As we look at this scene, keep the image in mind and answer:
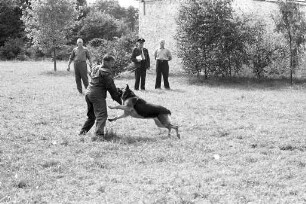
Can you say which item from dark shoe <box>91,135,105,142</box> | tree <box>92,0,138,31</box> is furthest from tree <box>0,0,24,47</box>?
dark shoe <box>91,135,105,142</box>

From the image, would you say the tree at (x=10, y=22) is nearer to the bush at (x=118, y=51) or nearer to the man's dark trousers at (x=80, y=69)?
the bush at (x=118, y=51)

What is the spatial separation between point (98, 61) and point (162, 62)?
18.8 ft

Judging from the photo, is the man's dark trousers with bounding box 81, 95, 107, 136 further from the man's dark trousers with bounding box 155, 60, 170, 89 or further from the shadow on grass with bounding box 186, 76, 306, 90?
the shadow on grass with bounding box 186, 76, 306, 90

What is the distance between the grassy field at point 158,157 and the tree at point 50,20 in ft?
44.0

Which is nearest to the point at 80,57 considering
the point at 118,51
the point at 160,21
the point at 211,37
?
the point at 211,37

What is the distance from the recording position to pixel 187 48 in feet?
63.8

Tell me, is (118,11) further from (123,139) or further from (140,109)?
(123,139)

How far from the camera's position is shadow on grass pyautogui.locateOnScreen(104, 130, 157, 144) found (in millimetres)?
7630

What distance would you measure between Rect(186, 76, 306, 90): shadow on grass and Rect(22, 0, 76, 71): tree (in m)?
9.27

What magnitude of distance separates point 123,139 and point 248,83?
11814mm

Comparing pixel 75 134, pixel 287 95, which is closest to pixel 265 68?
pixel 287 95

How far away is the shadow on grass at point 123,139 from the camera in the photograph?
763 centimetres

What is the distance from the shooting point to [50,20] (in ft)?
80.6

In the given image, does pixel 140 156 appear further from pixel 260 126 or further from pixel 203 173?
pixel 260 126
